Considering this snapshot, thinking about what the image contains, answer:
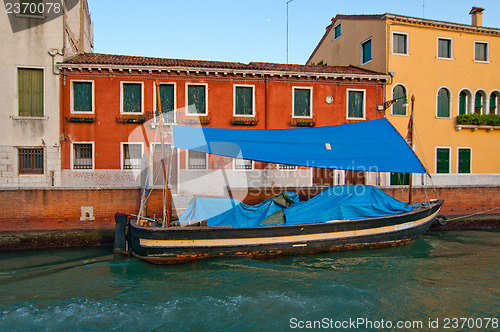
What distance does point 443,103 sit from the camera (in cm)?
1587

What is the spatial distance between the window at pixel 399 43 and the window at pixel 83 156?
1401 cm

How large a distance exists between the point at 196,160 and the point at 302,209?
633 centimetres

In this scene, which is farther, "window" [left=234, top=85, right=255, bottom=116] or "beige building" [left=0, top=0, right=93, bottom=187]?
"window" [left=234, top=85, right=255, bottom=116]

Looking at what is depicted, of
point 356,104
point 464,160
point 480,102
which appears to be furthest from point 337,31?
point 464,160

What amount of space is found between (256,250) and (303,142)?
3.38m

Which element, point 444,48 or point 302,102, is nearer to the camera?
point 302,102

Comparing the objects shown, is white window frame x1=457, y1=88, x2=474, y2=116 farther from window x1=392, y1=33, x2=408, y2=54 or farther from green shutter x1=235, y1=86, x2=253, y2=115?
green shutter x1=235, y1=86, x2=253, y2=115

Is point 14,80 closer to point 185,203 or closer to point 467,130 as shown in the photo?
point 185,203

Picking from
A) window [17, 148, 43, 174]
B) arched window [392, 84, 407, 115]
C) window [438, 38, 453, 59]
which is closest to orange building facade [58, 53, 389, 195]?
arched window [392, 84, 407, 115]

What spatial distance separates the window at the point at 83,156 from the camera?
1334 centimetres

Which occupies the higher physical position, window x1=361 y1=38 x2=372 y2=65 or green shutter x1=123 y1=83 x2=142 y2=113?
window x1=361 y1=38 x2=372 y2=65

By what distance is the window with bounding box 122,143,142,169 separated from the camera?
13.6m

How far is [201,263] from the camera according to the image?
8.45 metres

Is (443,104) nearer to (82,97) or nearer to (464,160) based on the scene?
(464,160)
